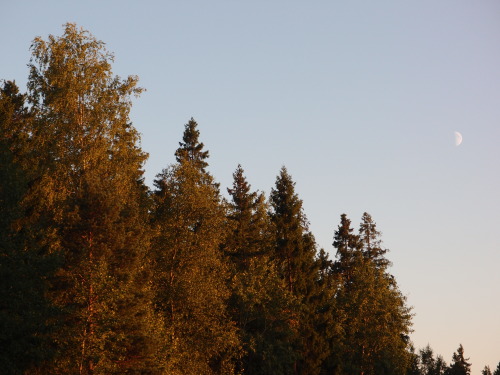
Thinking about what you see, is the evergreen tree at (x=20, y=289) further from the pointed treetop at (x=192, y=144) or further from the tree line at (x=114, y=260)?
the pointed treetop at (x=192, y=144)

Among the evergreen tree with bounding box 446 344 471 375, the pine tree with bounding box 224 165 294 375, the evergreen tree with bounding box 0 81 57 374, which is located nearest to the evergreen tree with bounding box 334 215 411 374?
the pine tree with bounding box 224 165 294 375

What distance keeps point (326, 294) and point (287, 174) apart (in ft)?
40.6

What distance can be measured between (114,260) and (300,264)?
27915 millimetres

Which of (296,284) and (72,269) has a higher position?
(296,284)

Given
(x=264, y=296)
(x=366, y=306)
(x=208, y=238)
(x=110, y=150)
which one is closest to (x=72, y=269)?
(x=110, y=150)

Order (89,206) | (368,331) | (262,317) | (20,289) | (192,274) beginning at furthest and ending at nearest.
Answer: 1. (368,331)
2. (262,317)
3. (192,274)
4. (89,206)
5. (20,289)

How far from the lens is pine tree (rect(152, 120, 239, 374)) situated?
44.9 m

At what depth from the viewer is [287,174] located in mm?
62438

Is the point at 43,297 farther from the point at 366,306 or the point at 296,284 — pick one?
the point at 366,306

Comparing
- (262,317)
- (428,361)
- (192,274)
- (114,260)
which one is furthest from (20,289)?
(428,361)

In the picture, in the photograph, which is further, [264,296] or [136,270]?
[264,296]

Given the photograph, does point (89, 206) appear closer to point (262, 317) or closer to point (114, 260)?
point (114, 260)

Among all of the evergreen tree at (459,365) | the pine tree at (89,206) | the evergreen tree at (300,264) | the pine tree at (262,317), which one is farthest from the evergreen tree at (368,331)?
the evergreen tree at (459,365)

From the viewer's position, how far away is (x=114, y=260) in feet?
116
